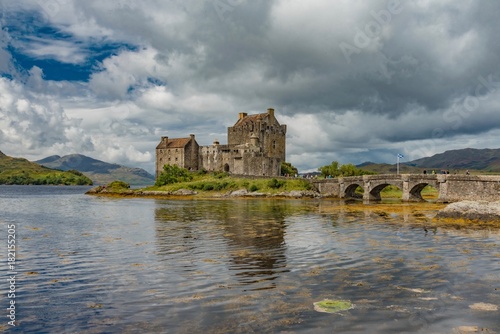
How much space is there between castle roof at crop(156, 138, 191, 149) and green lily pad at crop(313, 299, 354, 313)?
112 m

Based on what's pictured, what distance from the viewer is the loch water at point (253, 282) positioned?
10219 millimetres

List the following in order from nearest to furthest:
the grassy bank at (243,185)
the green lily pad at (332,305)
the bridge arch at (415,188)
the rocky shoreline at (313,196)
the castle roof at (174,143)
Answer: the green lily pad at (332,305) < the rocky shoreline at (313,196) < the bridge arch at (415,188) < the grassy bank at (243,185) < the castle roof at (174,143)

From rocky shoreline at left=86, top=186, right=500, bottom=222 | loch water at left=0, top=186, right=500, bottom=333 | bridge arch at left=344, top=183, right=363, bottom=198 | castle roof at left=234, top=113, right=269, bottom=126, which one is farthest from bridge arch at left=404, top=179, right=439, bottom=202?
castle roof at left=234, top=113, right=269, bottom=126

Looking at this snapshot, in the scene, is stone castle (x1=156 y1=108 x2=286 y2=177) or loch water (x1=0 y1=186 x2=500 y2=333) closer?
loch water (x1=0 y1=186 x2=500 y2=333)

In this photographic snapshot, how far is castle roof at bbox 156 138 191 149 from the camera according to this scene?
Answer: 123006 millimetres

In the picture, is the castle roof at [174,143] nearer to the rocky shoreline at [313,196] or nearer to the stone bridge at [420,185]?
the rocky shoreline at [313,196]

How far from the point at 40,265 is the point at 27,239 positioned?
369 inches

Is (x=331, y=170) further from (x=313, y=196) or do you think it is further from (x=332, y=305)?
(x=332, y=305)

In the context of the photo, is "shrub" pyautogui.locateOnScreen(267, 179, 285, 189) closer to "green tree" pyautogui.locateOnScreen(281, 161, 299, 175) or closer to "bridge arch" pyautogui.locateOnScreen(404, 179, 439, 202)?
"green tree" pyautogui.locateOnScreen(281, 161, 299, 175)

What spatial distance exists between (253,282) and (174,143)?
114372mm

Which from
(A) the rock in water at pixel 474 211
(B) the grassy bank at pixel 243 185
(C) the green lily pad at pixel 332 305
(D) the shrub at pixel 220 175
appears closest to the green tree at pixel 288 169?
(D) the shrub at pixel 220 175

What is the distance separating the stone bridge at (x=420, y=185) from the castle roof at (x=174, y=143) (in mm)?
47213

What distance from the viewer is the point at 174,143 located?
12575cm

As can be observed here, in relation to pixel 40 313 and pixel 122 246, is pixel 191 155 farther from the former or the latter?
pixel 40 313
